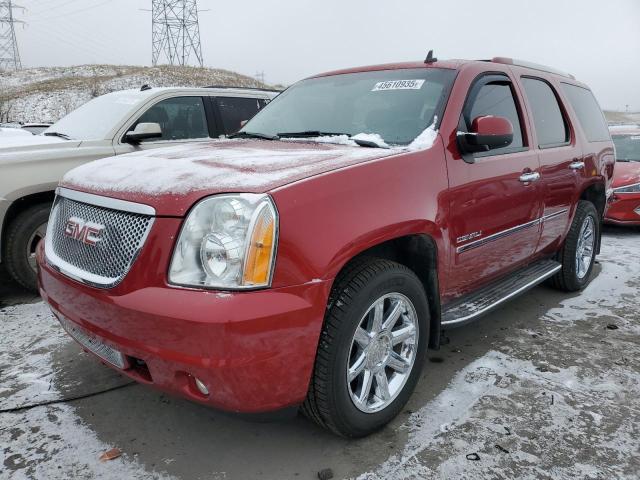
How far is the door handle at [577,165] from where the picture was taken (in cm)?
395

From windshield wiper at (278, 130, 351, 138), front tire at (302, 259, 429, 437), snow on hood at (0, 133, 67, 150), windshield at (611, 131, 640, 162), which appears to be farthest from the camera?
windshield at (611, 131, 640, 162)

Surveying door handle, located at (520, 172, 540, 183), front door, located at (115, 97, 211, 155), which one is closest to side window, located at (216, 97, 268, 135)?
front door, located at (115, 97, 211, 155)

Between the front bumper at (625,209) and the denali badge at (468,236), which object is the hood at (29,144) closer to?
the denali badge at (468,236)

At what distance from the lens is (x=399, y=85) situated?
3113 millimetres

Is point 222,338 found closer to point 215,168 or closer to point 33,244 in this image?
point 215,168

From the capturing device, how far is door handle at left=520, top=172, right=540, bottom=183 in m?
3.25

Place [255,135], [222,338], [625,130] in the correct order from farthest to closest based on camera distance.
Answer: [625,130], [255,135], [222,338]

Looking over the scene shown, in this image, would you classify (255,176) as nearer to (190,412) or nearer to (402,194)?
(402,194)

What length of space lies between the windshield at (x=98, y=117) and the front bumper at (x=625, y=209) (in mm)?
6191

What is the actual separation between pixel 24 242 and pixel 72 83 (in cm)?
3615

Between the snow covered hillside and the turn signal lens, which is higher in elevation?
the snow covered hillside

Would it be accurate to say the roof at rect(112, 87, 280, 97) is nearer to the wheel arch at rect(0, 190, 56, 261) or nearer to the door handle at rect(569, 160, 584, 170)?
the wheel arch at rect(0, 190, 56, 261)

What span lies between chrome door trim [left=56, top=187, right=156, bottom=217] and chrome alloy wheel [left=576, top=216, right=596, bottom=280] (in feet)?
12.3

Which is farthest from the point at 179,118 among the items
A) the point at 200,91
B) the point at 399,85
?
the point at 399,85
